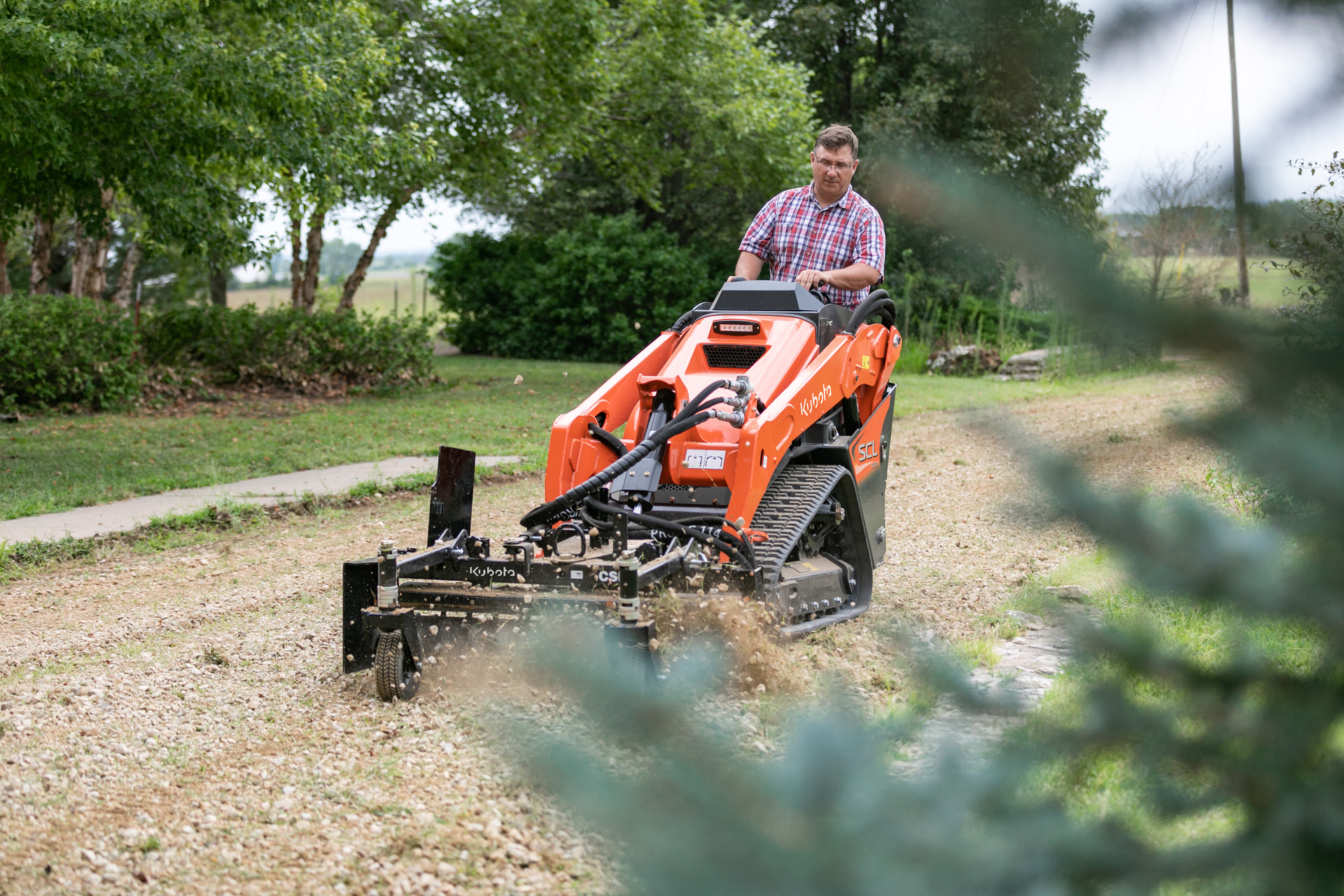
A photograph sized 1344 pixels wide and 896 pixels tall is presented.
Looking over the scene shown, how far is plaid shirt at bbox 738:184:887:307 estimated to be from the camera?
19.2 feet

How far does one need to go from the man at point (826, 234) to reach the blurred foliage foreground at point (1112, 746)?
463 cm

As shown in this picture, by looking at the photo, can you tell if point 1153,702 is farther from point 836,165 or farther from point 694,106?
point 694,106

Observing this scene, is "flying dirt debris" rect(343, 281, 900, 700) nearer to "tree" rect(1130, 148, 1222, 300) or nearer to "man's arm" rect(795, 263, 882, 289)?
"man's arm" rect(795, 263, 882, 289)

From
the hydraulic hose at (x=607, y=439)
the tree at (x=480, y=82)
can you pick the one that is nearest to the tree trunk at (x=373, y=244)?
the tree at (x=480, y=82)

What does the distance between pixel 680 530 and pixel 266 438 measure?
8154 mm

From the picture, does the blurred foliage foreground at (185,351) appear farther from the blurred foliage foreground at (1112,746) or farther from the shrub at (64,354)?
the blurred foliage foreground at (1112,746)

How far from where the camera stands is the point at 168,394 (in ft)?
47.3

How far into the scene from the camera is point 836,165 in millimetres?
5750

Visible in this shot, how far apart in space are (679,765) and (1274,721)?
21.5 inches

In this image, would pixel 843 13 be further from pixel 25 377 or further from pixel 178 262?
pixel 178 262

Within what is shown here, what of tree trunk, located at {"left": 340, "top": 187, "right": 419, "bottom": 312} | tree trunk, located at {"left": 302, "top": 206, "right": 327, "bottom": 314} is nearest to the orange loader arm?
tree trunk, located at {"left": 340, "top": 187, "right": 419, "bottom": 312}

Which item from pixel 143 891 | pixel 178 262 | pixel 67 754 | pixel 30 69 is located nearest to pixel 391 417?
pixel 30 69

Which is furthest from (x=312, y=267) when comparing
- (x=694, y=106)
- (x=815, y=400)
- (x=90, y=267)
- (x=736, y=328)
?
(x=815, y=400)

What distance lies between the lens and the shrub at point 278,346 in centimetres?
1528
